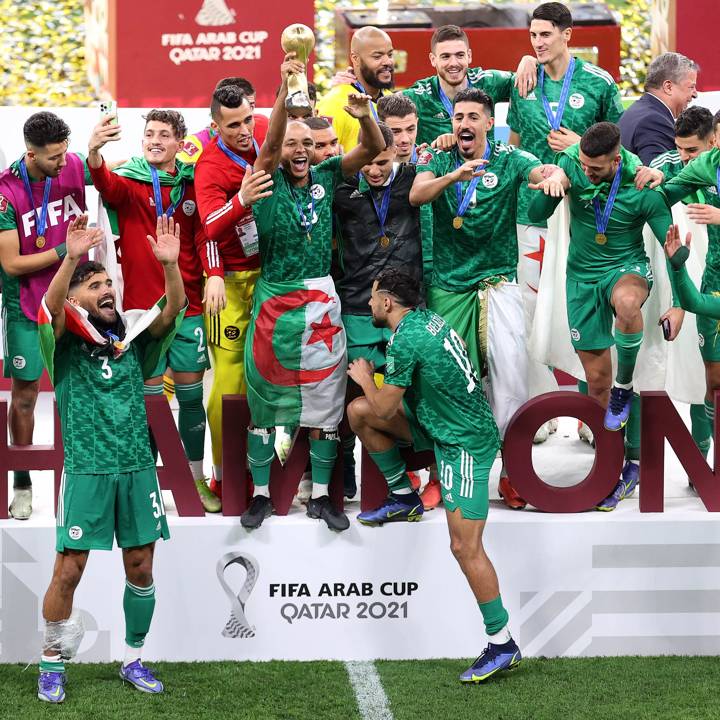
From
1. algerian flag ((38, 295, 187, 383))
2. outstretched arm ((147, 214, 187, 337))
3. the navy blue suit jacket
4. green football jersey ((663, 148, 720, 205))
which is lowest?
algerian flag ((38, 295, 187, 383))

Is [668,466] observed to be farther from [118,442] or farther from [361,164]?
[118,442]

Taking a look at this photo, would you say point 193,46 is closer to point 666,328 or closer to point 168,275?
point 666,328

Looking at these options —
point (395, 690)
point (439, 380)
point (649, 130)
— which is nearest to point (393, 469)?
point (439, 380)

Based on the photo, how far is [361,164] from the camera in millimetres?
5828

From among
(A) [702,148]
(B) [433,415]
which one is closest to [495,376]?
(B) [433,415]

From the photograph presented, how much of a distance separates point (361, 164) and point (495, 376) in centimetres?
106

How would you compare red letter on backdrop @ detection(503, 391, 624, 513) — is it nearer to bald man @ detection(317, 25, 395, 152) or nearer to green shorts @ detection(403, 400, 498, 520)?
green shorts @ detection(403, 400, 498, 520)

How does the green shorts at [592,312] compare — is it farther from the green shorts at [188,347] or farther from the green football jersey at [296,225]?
the green shorts at [188,347]

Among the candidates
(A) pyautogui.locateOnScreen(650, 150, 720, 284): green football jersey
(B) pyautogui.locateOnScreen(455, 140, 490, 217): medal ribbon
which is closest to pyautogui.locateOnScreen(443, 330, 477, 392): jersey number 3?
(B) pyautogui.locateOnScreen(455, 140, 490, 217): medal ribbon

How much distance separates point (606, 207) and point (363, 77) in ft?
4.43

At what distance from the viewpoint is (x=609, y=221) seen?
6.14 m

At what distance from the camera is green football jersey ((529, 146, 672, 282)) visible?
6.07 metres

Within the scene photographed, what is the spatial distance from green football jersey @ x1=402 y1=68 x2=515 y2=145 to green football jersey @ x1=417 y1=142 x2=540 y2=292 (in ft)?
2.74

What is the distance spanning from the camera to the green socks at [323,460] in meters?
6.01
